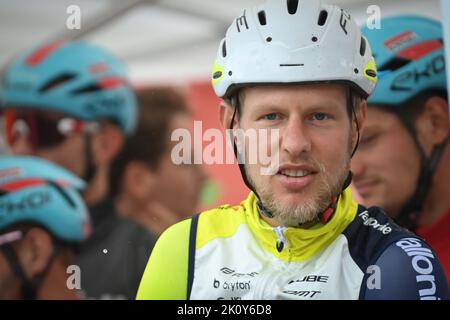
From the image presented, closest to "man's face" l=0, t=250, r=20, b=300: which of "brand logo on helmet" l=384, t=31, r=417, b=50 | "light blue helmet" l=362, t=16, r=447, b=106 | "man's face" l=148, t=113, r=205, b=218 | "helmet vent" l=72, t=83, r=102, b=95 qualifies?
"man's face" l=148, t=113, r=205, b=218

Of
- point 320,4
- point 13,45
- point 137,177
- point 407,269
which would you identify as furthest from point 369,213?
point 13,45

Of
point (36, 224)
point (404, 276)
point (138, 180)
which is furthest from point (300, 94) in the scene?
point (36, 224)

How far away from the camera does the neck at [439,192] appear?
2.11 metres

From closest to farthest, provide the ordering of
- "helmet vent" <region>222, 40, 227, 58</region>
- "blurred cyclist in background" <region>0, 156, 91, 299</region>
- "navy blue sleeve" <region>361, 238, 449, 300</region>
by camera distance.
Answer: "navy blue sleeve" <region>361, 238, 449, 300</region>
"helmet vent" <region>222, 40, 227, 58</region>
"blurred cyclist in background" <region>0, 156, 91, 299</region>

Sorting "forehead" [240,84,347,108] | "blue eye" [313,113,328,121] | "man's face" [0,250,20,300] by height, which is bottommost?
"man's face" [0,250,20,300]

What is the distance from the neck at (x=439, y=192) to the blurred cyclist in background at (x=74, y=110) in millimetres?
1096

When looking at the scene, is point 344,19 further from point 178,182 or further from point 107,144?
point 107,144

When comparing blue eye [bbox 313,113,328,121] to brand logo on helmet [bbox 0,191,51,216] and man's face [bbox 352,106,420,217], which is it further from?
brand logo on helmet [bbox 0,191,51,216]

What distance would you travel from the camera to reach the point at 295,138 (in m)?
1.63

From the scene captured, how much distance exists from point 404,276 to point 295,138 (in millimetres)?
419

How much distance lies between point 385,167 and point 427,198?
0.60 feet

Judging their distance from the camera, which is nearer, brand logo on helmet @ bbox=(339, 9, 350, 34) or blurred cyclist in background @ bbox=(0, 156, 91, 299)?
brand logo on helmet @ bbox=(339, 9, 350, 34)

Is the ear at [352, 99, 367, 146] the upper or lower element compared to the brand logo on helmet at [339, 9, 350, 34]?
lower

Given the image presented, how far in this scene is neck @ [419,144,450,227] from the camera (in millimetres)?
2107
